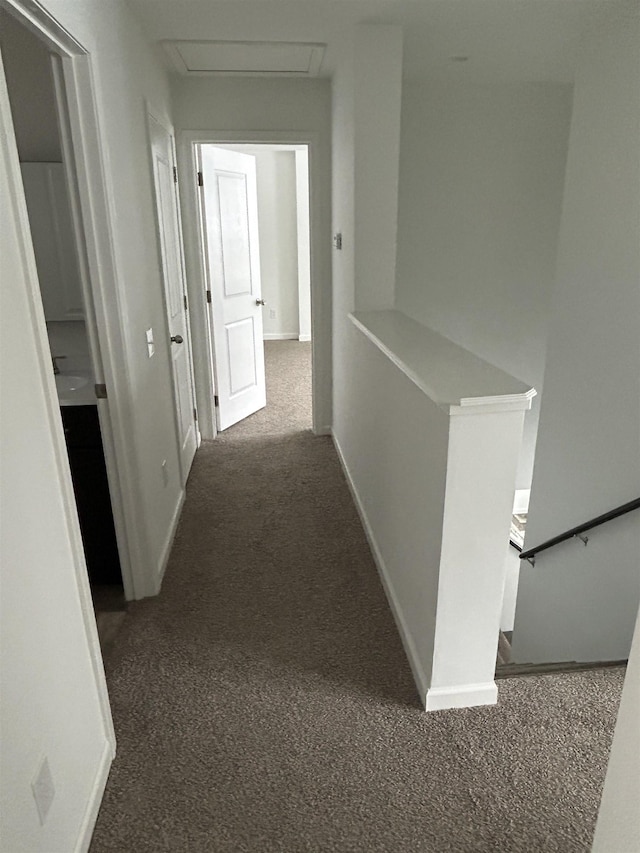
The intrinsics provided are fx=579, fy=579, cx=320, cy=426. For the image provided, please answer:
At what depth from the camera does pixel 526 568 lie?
358 cm

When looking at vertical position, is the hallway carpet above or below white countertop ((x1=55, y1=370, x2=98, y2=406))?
below

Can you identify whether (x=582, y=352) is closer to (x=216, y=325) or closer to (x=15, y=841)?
(x=216, y=325)

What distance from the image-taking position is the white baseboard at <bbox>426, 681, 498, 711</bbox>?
6.16ft

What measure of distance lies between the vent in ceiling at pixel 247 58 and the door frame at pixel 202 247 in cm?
34

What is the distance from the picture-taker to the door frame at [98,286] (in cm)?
170

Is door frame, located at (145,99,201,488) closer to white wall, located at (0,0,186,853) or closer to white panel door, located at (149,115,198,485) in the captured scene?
white panel door, located at (149,115,198,485)

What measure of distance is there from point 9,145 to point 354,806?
5.96ft

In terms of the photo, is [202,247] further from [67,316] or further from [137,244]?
[137,244]

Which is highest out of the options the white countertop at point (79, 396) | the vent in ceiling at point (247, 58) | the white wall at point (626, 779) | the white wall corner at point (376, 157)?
the vent in ceiling at point (247, 58)

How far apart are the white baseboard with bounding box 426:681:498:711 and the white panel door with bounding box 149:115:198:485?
1.99m

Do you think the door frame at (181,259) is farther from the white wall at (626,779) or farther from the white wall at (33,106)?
the white wall at (626,779)

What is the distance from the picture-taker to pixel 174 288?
348 centimetres

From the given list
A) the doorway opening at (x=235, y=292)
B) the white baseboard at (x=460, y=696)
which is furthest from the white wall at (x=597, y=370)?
the doorway opening at (x=235, y=292)

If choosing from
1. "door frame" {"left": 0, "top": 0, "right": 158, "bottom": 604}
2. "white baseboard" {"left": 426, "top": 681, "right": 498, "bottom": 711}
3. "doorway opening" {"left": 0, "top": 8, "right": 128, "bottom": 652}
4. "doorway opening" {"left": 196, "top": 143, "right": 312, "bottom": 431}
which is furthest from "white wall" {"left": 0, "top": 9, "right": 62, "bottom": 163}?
"white baseboard" {"left": 426, "top": 681, "right": 498, "bottom": 711}
